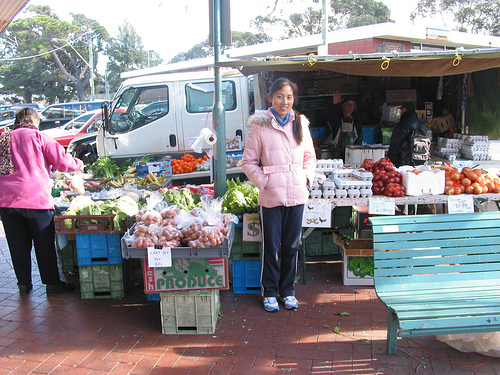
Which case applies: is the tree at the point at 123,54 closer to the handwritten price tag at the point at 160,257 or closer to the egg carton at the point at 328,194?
the egg carton at the point at 328,194

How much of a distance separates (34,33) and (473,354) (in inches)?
1935

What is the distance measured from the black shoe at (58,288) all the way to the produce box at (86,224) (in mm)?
662

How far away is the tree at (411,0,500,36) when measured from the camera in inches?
1458

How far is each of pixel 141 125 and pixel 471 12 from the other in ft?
132

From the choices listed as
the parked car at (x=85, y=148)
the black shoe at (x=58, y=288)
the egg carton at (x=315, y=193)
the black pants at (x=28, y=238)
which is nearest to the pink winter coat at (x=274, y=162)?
the egg carton at (x=315, y=193)

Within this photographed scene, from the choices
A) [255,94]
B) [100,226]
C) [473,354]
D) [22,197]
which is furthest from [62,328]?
[255,94]

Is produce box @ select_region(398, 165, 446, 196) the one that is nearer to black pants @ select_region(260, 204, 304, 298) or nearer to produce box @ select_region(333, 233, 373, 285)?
produce box @ select_region(333, 233, 373, 285)

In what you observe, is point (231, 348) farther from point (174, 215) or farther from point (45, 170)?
point (45, 170)

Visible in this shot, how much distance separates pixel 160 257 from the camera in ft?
11.3

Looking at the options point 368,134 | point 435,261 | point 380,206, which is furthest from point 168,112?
point 435,261

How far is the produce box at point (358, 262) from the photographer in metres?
4.50

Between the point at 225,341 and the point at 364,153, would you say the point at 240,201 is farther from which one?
the point at 364,153

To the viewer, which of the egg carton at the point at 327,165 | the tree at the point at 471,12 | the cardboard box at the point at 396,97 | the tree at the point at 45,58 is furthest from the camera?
the tree at the point at 45,58

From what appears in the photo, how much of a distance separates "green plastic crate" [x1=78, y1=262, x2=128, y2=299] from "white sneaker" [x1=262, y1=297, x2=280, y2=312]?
147 cm
